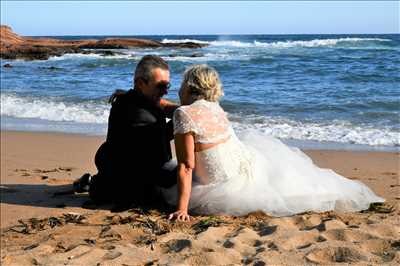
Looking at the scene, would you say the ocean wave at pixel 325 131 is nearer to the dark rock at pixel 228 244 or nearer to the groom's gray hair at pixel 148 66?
the groom's gray hair at pixel 148 66

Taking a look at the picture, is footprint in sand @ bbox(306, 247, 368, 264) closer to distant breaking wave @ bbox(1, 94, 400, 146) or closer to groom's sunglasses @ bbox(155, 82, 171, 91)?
groom's sunglasses @ bbox(155, 82, 171, 91)

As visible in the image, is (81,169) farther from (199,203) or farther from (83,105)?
(83,105)

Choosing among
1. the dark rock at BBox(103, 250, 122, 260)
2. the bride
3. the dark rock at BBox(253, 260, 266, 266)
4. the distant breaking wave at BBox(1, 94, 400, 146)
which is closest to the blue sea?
the distant breaking wave at BBox(1, 94, 400, 146)

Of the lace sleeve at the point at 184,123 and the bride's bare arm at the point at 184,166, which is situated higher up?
the lace sleeve at the point at 184,123

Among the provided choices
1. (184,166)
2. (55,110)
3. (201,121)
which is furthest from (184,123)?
(55,110)

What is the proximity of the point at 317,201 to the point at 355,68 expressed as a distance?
48.7 ft

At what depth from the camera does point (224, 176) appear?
4422 millimetres

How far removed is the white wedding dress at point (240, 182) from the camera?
4301 mm

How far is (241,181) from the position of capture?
4.46m

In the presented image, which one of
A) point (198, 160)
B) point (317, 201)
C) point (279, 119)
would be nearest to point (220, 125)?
point (198, 160)

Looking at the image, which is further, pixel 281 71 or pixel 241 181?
pixel 281 71

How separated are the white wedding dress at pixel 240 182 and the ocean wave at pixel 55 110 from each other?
619cm

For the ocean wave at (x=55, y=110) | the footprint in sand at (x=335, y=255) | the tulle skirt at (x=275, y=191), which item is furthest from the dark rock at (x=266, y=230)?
the ocean wave at (x=55, y=110)

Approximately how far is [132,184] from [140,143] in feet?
1.26
